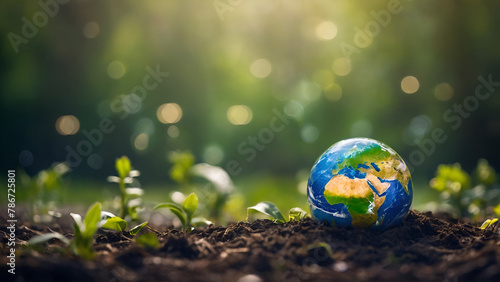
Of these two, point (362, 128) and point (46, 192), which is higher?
point (362, 128)

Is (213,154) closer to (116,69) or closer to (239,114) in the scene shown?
(239,114)

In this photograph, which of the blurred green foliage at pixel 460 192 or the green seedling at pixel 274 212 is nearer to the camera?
the green seedling at pixel 274 212

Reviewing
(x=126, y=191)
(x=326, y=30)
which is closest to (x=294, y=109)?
(x=326, y=30)

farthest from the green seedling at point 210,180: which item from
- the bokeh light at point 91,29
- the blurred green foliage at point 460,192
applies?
the bokeh light at point 91,29

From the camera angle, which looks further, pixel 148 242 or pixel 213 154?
pixel 213 154

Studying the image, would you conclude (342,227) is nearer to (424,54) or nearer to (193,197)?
(193,197)

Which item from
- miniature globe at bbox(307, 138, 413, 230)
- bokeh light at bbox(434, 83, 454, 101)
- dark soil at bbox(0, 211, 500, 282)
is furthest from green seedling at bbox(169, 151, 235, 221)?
bokeh light at bbox(434, 83, 454, 101)

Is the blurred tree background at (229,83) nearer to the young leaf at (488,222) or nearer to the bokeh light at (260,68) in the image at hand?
the bokeh light at (260,68)
